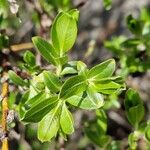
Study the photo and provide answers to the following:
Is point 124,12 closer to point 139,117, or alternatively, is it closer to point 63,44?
point 139,117

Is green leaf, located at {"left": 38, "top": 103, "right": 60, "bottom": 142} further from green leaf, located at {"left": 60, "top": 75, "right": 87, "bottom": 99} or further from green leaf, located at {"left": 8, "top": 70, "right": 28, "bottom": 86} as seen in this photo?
green leaf, located at {"left": 8, "top": 70, "right": 28, "bottom": 86}

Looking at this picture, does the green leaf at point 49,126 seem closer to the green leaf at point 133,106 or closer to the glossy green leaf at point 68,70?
the glossy green leaf at point 68,70

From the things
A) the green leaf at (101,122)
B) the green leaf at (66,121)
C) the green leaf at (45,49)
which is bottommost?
the green leaf at (101,122)

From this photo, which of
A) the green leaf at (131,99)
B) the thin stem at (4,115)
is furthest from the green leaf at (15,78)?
the green leaf at (131,99)

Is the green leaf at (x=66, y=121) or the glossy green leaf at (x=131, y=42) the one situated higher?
the glossy green leaf at (x=131, y=42)

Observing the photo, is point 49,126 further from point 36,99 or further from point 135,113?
point 135,113

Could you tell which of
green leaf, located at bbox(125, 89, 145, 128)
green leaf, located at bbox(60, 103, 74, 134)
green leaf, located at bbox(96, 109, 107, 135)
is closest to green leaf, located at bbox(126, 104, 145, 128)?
green leaf, located at bbox(125, 89, 145, 128)

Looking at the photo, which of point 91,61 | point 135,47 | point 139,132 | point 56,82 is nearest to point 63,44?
point 56,82
